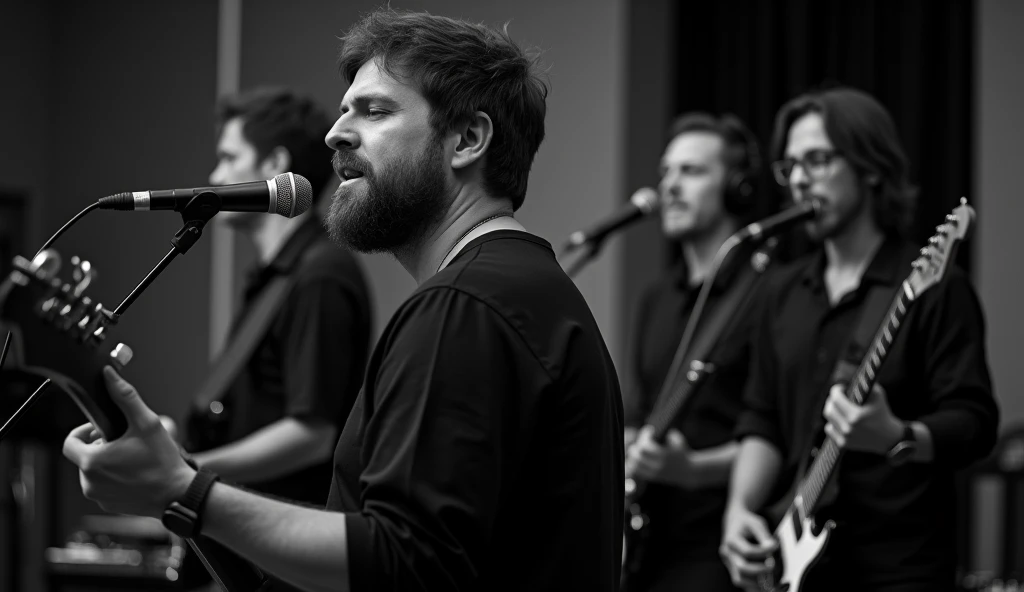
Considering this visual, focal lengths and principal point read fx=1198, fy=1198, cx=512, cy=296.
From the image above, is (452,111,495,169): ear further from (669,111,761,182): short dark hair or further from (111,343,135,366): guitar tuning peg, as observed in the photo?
(669,111,761,182): short dark hair

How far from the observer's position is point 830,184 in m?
2.62

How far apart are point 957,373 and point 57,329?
1.74 meters

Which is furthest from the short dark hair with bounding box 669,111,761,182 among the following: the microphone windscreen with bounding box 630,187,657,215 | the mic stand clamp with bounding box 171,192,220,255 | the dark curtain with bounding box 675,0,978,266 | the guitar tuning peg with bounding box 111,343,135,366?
the guitar tuning peg with bounding box 111,343,135,366

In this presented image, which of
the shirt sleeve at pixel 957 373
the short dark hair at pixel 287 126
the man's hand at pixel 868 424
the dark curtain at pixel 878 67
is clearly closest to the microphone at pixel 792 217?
the shirt sleeve at pixel 957 373

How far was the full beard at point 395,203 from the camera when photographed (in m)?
1.47

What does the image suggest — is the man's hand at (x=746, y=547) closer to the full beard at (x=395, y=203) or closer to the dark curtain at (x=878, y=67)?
the full beard at (x=395, y=203)

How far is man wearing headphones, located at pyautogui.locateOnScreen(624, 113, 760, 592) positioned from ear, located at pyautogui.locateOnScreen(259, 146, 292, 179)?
3.58ft

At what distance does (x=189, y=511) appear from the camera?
1.21 metres

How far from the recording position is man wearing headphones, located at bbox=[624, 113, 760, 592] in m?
2.95

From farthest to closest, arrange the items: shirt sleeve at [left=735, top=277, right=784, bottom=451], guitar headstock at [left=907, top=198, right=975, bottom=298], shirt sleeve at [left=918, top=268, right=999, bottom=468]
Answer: shirt sleeve at [left=735, top=277, right=784, bottom=451], shirt sleeve at [left=918, top=268, right=999, bottom=468], guitar headstock at [left=907, top=198, right=975, bottom=298]

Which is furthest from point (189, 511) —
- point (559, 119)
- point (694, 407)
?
point (559, 119)

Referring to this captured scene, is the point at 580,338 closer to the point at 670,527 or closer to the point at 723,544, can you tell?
the point at 723,544

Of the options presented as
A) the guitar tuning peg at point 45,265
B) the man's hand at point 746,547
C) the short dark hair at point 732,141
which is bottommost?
the man's hand at point 746,547

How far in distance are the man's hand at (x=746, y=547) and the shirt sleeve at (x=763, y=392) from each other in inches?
7.2
